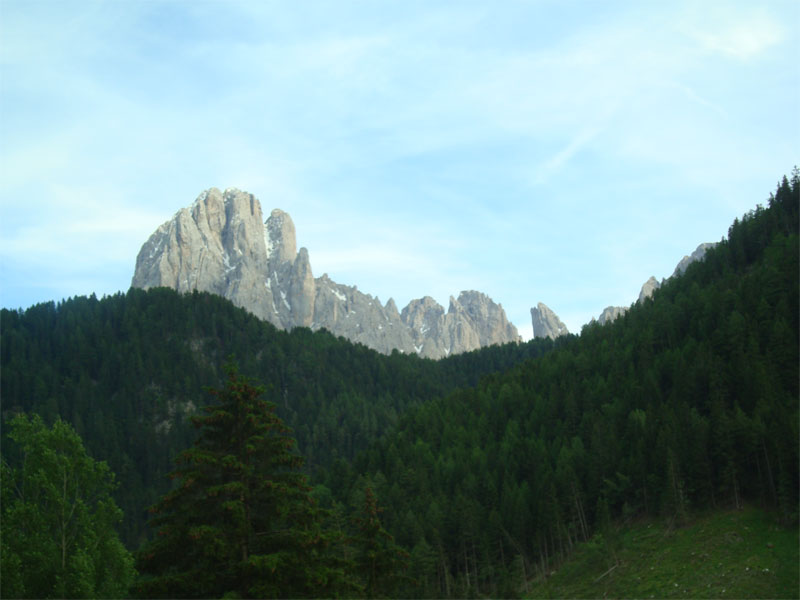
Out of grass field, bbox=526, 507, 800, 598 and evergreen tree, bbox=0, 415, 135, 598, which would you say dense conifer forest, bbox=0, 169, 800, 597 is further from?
grass field, bbox=526, 507, 800, 598

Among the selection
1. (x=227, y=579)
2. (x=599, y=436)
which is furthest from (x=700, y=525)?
(x=227, y=579)

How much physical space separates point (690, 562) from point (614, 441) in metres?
26.3

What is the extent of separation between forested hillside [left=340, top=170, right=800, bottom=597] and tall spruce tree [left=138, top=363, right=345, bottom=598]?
55568 mm

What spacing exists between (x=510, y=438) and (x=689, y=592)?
160ft

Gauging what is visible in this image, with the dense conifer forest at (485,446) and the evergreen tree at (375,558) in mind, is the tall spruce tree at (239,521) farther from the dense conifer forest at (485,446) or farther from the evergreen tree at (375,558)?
the evergreen tree at (375,558)

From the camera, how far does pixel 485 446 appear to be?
111 m

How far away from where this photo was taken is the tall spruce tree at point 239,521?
19266mm

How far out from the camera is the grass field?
59.4 m

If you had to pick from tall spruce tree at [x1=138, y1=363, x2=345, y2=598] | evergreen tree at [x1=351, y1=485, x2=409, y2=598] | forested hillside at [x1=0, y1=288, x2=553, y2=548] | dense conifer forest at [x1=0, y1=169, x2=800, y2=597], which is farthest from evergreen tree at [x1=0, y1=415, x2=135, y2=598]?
forested hillside at [x1=0, y1=288, x2=553, y2=548]

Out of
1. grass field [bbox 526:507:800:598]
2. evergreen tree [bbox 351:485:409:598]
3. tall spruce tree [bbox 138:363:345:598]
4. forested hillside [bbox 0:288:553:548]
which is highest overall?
forested hillside [bbox 0:288:553:548]

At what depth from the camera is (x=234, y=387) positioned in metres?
21.1

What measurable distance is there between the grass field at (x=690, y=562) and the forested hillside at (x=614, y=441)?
2778 millimetres

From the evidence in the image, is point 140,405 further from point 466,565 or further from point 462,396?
point 466,565

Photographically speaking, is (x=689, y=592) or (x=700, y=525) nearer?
(x=689, y=592)
